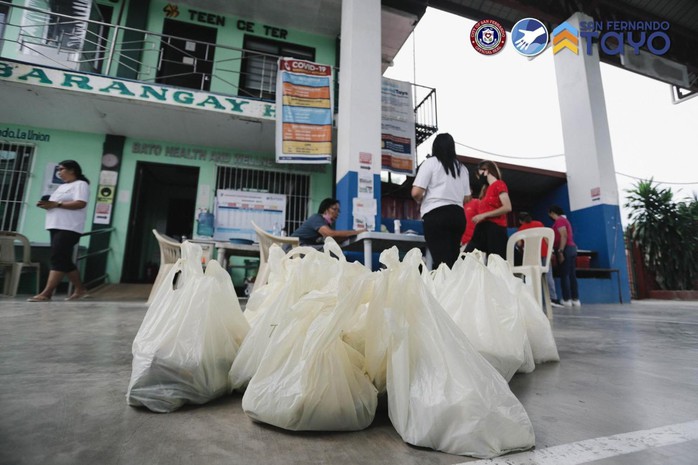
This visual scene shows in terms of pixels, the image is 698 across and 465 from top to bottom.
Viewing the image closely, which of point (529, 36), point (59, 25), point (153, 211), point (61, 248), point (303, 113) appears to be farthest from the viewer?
point (153, 211)

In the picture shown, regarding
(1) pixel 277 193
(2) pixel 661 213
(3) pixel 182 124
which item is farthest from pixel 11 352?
(2) pixel 661 213

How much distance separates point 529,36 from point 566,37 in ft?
2.76

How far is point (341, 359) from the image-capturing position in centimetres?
72

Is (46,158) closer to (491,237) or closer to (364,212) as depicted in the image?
(364,212)

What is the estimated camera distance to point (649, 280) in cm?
905

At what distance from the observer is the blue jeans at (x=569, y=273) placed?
5.10 m

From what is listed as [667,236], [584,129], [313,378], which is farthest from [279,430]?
[667,236]

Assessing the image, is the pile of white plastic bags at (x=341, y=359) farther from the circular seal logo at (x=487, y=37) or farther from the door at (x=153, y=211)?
the circular seal logo at (x=487, y=37)

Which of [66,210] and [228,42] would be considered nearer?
[66,210]

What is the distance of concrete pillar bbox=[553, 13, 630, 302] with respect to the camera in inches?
255

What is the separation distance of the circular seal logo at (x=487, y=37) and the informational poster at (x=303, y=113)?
11.0 ft

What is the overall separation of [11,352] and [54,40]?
6.59 meters

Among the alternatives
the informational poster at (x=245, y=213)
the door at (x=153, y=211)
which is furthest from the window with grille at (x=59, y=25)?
the informational poster at (x=245, y=213)

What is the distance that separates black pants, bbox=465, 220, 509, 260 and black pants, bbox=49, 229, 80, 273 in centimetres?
410
